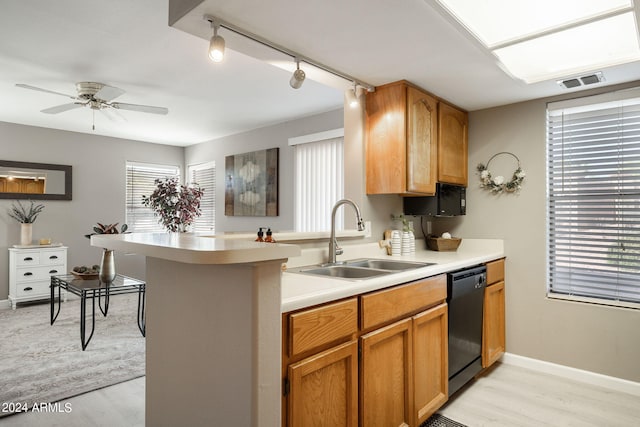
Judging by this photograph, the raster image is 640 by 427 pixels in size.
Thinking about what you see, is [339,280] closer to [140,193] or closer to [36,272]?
A: [36,272]

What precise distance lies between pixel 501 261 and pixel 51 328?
4324 millimetres

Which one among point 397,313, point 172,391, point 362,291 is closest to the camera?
point 172,391

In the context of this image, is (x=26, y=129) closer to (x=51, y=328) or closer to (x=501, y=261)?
(x=51, y=328)

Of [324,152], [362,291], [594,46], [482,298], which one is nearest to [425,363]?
[362,291]

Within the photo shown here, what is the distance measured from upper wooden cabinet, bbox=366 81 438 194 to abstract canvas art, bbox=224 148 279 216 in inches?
95.4

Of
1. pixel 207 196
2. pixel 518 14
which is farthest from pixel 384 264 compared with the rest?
pixel 207 196

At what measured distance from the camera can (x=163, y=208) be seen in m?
4.62

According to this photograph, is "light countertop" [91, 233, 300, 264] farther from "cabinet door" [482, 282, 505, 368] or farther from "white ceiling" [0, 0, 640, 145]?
"cabinet door" [482, 282, 505, 368]

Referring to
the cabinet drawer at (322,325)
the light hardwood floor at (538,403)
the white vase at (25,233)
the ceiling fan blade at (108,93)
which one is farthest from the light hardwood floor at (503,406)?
the white vase at (25,233)

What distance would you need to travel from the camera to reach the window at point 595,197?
262 centimetres

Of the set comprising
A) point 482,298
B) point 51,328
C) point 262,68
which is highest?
point 262,68

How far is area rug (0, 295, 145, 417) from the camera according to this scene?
2.57 meters

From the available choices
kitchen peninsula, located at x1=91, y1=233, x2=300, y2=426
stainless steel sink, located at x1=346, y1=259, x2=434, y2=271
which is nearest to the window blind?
stainless steel sink, located at x1=346, y1=259, x2=434, y2=271

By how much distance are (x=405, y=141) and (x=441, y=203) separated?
2.16 ft
